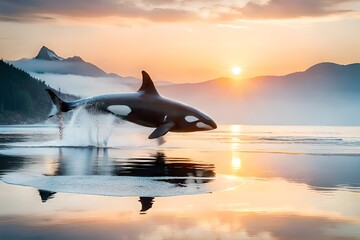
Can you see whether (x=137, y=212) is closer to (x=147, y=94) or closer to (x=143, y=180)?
(x=143, y=180)

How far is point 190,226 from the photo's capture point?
12273 millimetres

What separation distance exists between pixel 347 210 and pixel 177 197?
4393 mm

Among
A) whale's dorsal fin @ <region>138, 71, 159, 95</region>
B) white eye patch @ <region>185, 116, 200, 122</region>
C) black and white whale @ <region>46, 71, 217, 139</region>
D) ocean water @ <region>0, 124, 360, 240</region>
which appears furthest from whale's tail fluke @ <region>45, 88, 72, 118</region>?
ocean water @ <region>0, 124, 360, 240</region>

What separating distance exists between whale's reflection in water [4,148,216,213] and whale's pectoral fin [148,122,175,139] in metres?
4.96

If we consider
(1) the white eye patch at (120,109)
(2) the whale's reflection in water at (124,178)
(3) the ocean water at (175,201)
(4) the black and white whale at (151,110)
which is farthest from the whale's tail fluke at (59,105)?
(3) the ocean water at (175,201)

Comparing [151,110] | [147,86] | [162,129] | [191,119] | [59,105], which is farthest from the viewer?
[59,105]

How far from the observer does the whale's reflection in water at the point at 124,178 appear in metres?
16.9

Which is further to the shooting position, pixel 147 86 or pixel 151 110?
pixel 147 86

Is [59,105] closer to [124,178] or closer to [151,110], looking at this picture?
[151,110]

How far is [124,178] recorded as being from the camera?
65.5 ft

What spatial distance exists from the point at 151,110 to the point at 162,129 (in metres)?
1.94

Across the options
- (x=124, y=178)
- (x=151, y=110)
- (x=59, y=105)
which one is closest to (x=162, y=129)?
(x=151, y=110)

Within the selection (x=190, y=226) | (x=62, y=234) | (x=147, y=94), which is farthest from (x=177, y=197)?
(x=147, y=94)

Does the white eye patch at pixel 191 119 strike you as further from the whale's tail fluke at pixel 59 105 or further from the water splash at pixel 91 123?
the whale's tail fluke at pixel 59 105
